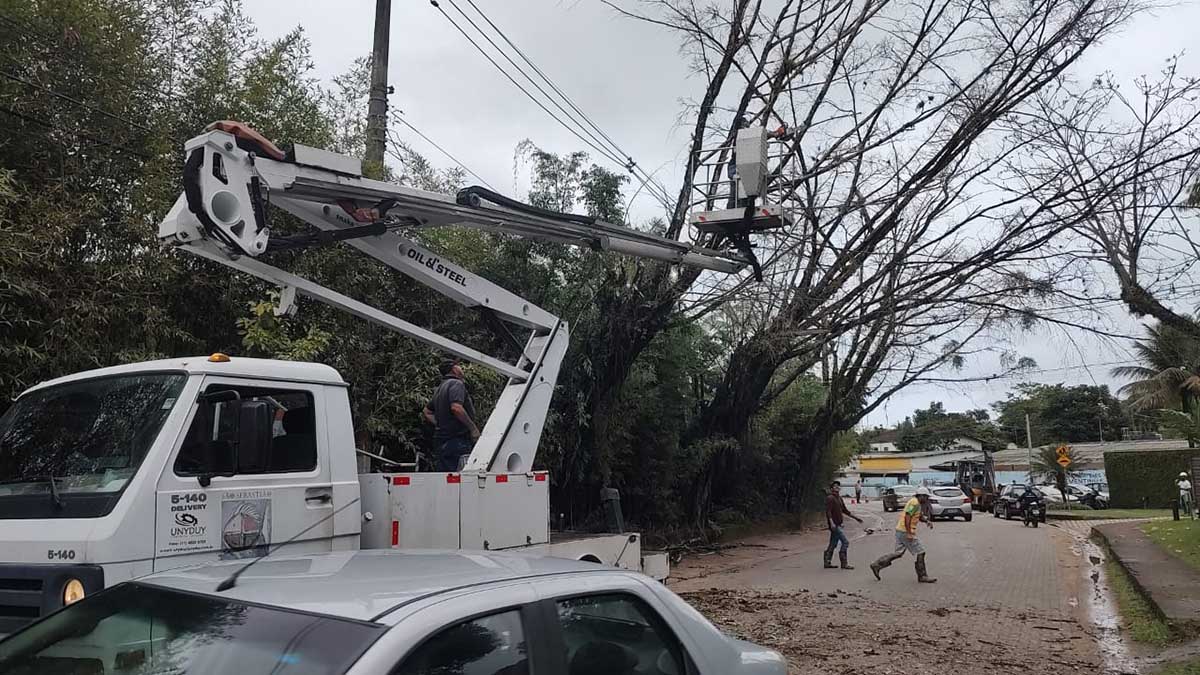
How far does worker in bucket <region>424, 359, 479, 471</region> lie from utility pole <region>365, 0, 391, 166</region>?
528cm

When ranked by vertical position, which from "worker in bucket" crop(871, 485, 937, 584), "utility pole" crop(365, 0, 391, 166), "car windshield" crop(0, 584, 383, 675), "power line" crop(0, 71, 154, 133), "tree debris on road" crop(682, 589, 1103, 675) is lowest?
"tree debris on road" crop(682, 589, 1103, 675)

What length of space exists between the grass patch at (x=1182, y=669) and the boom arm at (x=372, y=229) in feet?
19.4

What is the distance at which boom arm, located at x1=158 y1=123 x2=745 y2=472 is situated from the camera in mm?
5973

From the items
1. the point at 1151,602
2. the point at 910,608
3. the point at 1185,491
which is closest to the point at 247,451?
the point at 910,608

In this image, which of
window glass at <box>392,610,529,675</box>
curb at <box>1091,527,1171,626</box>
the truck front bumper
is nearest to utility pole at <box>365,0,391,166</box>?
the truck front bumper

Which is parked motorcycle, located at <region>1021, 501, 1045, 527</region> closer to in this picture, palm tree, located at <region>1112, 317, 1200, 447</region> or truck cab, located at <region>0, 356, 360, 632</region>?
palm tree, located at <region>1112, 317, 1200, 447</region>

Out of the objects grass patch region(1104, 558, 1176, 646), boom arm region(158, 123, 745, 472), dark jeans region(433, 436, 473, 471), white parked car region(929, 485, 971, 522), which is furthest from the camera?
white parked car region(929, 485, 971, 522)

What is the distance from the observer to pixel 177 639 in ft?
7.97

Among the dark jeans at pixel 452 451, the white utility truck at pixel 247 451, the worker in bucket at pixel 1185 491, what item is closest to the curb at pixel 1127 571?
the worker in bucket at pixel 1185 491

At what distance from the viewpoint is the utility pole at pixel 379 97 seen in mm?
11797

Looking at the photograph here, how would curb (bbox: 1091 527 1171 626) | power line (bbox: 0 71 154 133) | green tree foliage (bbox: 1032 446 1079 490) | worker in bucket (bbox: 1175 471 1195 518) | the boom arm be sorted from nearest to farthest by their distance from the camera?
the boom arm
power line (bbox: 0 71 154 133)
curb (bbox: 1091 527 1171 626)
worker in bucket (bbox: 1175 471 1195 518)
green tree foliage (bbox: 1032 446 1079 490)

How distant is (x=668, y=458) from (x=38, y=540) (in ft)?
52.7

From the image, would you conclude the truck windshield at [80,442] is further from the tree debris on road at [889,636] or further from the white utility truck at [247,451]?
the tree debris on road at [889,636]

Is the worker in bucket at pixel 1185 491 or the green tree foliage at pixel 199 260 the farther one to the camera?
the worker in bucket at pixel 1185 491
